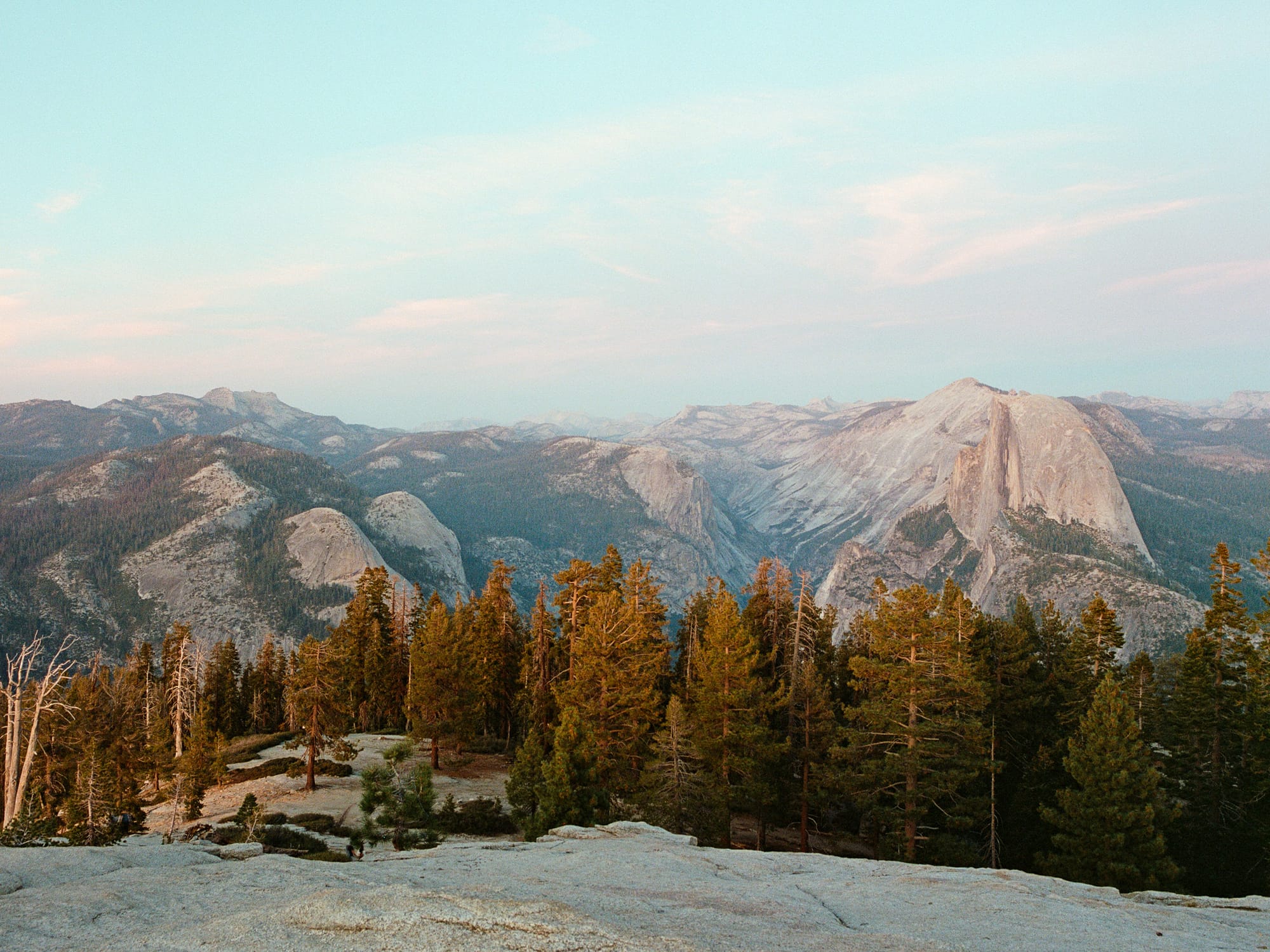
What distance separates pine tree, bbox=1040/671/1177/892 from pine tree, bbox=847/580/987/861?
387 cm

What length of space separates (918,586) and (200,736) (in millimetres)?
40658

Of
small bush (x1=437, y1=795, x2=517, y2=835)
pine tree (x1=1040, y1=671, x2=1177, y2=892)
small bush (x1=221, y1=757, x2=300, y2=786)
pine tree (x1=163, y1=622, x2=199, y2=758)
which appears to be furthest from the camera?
pine tree (x1=163, y1=622, x2=199, y2=758)

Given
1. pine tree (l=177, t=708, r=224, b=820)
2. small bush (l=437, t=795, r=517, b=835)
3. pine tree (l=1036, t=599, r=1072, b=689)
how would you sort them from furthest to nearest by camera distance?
pine tree (l=1036, t=599, r=1072, b=689) → pine tree (l=177, t=708, r=224, b=820) → small bush (l=437, t=795, r=517, b=835)

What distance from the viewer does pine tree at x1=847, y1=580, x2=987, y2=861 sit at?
1164 inches

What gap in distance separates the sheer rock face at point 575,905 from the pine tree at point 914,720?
1089 cm

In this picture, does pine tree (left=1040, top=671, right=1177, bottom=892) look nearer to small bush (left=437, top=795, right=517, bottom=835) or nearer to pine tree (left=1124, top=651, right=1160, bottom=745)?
pine tree (left=1124, top=651, right=1160, bottom=745)

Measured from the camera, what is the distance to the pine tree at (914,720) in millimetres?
29562

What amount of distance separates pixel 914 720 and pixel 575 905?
2254 cm

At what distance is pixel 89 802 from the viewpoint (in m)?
26.2

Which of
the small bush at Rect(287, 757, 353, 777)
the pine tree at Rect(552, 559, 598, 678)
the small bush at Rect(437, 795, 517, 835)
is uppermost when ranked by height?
the pine tree at Rect(552, 559, 598, 678)

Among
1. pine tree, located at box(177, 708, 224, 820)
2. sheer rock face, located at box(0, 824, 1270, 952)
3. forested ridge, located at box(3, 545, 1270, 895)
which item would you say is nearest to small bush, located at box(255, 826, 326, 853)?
forested ridge, located at box(3, 545, 1270, 895)

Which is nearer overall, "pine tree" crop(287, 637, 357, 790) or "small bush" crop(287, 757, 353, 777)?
"pine tree" crop(287, 637, 357, 790)

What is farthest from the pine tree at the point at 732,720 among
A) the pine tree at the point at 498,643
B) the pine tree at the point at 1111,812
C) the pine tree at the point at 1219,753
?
the pine tree at the point at 498,643

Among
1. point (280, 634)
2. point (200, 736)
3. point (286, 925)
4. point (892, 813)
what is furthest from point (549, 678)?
point (280, 634)
